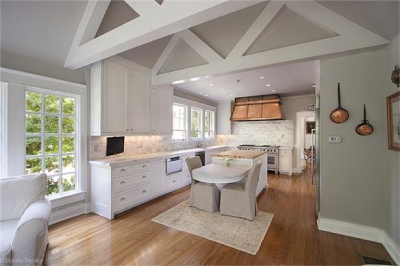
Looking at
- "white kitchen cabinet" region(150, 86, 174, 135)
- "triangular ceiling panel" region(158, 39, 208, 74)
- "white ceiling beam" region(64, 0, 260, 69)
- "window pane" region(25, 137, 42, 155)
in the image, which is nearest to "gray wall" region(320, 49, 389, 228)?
"white ceiling beam" region(64, 0, 260, 69)

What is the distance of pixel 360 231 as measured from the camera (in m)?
2.43

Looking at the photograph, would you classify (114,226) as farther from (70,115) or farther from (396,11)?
(396,11)

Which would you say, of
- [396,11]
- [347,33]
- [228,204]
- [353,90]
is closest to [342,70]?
[353,90]

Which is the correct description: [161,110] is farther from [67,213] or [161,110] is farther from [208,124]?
A: [208,124]

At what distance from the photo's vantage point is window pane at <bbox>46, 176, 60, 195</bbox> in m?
2.86

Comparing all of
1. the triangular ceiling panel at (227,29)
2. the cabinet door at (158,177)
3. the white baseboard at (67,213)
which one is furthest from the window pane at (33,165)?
the triangular ceiling panel at (227,29)

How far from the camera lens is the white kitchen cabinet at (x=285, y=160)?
19.7 feet

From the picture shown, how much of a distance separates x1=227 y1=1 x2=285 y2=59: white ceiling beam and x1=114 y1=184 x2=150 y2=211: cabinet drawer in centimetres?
279

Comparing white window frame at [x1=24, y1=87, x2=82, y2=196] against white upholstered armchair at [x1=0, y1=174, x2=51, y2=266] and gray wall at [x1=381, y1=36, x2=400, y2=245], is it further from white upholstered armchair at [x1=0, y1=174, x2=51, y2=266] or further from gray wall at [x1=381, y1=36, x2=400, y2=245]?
gray wall at [x1=381, y1=36, x2=400, y2=245]

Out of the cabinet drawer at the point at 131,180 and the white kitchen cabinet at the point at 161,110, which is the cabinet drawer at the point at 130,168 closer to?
the cabinet drawer at the point at 131,180

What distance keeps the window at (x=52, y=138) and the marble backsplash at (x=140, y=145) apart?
30cm

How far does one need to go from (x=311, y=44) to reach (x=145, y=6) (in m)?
2.12

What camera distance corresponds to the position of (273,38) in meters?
2.68

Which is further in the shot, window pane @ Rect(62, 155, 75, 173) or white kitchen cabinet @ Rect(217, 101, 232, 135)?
white kitchen cabinet @ Rect(217, 101, 232, 135)
